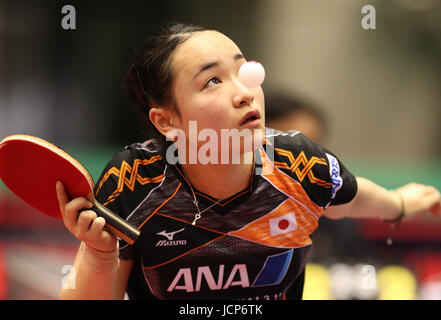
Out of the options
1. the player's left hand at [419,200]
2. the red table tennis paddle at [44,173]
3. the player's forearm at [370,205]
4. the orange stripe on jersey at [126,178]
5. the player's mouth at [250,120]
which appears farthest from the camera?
the player's left hand at [419,200]

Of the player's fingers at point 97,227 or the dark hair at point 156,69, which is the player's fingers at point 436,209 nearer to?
the dark hair at point 156,69

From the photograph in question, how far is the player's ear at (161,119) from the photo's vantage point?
4.59ft

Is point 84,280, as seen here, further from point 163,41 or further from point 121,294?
point 163,41

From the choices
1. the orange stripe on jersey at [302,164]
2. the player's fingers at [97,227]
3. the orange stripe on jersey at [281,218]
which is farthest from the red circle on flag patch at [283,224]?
the player's fingers at [97,227]

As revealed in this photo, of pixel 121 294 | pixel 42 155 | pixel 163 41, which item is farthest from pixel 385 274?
pixel 42 155

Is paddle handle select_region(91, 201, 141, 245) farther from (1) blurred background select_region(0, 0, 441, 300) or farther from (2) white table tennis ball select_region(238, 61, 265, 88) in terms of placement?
(1) blurred background select_region(0, 0, 441, 300)

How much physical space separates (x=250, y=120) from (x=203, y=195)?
0.84ft

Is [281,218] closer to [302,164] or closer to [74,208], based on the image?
[302,164]

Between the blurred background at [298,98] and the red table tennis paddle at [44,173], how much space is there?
1.26 meters

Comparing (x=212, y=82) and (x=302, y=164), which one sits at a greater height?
(x=212, y=82)

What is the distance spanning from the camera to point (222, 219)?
4.66ft

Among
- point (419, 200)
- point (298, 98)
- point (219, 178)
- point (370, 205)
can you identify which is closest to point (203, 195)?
point (219, 178)

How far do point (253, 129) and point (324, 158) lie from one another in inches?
12.2

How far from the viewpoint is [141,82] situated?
4.73ft
